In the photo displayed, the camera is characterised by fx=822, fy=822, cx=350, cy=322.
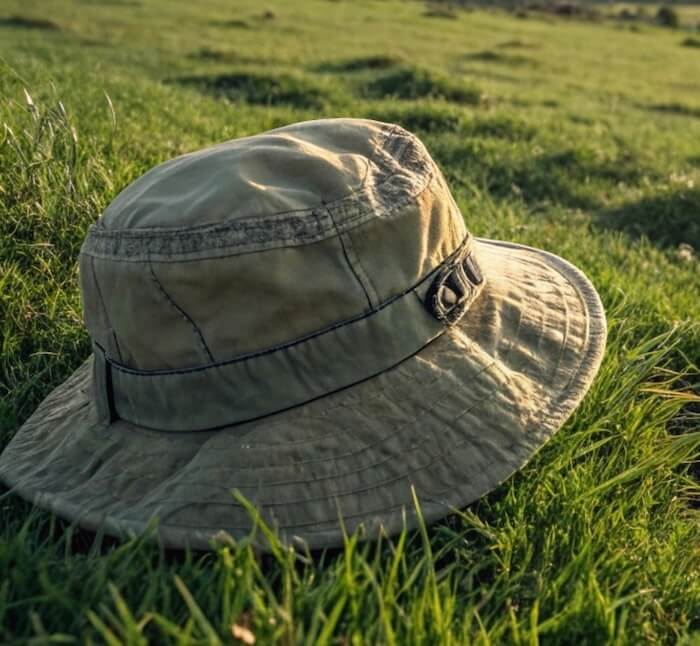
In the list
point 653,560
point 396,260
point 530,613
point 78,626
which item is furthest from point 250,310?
point 653,560

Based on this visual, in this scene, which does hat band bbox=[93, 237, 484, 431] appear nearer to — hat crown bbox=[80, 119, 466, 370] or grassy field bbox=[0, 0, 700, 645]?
hat crown bbox=[80, 119, 466, 370]

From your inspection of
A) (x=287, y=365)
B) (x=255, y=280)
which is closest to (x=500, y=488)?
(x=287, y=365)

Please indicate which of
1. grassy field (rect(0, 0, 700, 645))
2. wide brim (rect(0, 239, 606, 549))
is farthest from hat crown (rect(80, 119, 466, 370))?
grassy field (rect(0, 0, 700, 645))

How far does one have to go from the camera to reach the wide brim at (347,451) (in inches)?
65.8

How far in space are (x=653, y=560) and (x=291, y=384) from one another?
34.5 inches

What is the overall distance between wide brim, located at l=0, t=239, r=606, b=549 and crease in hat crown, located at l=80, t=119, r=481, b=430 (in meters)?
0.06

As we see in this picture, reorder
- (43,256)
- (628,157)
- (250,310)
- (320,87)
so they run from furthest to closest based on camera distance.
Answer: (320,87)
(628,157)
(43,256)
(250,310)

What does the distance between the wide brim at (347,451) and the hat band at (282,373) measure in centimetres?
3

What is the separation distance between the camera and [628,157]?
22.3 ft

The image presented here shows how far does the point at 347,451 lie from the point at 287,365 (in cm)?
23

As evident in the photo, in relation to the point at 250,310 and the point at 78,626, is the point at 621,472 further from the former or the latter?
the point at 78,626

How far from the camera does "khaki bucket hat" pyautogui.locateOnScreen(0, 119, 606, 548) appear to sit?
172 cm

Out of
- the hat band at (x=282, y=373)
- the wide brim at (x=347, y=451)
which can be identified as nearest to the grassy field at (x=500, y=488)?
the wide brim at (x=347, y=451)

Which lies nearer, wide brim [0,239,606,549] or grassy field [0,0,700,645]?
grassy field [0,0,700,645]
